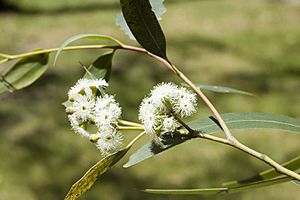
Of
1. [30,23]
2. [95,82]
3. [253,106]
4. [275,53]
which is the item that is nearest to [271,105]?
[253,106]

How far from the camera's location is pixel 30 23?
203 inches

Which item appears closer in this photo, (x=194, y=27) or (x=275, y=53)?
(x=275, y=53)

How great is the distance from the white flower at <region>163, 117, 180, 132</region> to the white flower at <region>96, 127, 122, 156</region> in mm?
39

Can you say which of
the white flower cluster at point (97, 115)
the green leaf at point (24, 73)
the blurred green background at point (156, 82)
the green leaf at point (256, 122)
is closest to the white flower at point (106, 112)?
the white flower cluster at point (97, 115)

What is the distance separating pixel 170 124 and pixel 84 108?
75 millimetres

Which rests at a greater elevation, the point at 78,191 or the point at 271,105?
the point at 78,191

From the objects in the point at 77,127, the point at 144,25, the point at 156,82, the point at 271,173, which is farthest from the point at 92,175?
the point at 156,82

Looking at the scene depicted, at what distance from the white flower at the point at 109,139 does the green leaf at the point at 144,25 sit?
0.13m

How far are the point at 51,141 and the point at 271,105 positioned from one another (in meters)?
1.22

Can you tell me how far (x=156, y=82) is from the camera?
3.72 meters

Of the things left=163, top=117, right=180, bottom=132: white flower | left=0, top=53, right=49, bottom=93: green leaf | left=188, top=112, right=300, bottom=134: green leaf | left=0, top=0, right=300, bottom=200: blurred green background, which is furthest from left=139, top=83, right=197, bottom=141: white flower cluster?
left=0, top=0, right=300, bottom=200: blurred green background

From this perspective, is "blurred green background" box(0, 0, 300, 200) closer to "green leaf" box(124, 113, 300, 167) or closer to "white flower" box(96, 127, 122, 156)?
"green leaf" box(124, 113, 300, 167)

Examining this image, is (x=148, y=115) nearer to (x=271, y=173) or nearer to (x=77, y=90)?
(x=77, y=90)

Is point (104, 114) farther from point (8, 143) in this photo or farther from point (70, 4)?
point (70, 4)
